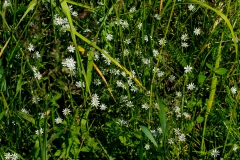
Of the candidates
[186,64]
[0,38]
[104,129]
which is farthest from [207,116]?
[0,38]

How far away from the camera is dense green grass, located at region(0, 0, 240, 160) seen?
7.08 ft

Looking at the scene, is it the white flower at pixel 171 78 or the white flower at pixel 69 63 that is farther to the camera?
the white flower at pixel 171 78

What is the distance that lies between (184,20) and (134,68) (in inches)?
21.3

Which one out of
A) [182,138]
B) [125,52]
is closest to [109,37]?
[125,52]

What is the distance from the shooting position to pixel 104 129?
89.0 inches

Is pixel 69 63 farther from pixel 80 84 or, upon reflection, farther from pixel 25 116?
pixel 25 116

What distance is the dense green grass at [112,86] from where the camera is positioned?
2.16 metres

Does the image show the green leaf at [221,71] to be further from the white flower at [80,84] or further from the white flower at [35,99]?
the white flower at [35,99]

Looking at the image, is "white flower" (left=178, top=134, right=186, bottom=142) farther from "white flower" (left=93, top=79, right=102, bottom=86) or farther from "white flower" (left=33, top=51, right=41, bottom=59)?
"white flower" (left=33, top=51, right=41, bottom=59)

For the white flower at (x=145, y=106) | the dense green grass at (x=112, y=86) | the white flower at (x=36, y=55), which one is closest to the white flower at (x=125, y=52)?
the dense green grass at (x=112, y=86)

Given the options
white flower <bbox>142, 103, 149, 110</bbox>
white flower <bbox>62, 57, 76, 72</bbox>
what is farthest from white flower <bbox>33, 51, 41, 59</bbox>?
white flower <bbox>142, 103, 149, 110</bbox>

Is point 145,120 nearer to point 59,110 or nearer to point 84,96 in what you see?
point 84,96

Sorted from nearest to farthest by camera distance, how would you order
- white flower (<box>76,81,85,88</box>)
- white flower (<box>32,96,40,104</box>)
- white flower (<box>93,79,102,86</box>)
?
white flower (<box>32,96,40,104</box>) → white flower (<box>76,81,85,88</box>) → white flower (<box>93,79,102,86</box>)

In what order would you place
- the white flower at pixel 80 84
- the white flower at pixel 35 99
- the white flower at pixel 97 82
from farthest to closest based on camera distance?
1. the white flower at pixel 97 82
2. the white flower at pixel 80 84
3. the white flower at pixel 35 99
